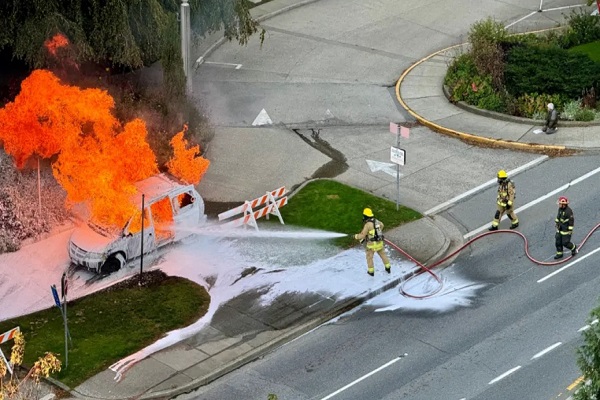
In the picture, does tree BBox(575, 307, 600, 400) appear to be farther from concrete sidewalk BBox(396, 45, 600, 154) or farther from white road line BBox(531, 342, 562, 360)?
concrete sidewalk BBox(396, 45, 600, 154)

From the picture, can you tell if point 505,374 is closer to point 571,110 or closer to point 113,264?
point 113,264

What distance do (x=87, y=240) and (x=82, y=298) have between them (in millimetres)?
→ 1313

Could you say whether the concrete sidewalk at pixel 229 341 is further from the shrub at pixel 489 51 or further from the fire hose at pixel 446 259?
the shrub at pixel 489 51

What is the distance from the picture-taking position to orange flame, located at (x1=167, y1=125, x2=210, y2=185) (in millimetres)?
24828

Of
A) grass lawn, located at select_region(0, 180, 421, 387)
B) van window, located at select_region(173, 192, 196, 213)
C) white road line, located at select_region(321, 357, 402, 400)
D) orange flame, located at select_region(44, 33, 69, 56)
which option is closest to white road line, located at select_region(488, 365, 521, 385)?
white road line, located at select_region(321, 357, 402, 400)

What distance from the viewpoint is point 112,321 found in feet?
69.7

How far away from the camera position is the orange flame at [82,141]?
23.4 metres

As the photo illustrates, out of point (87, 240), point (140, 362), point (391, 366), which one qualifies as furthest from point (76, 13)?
point (391, 366)

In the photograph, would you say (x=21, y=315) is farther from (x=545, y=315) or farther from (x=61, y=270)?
(x=545, y=315)

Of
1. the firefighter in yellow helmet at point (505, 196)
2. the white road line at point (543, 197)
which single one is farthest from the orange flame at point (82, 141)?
the firefighter in yellow helmet at point (505, 196)

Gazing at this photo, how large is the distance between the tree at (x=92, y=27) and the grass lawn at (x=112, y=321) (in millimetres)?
5232

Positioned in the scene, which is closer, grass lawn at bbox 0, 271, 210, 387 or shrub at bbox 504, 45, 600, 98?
grass lawn at bbox 0, 271, 210, 387

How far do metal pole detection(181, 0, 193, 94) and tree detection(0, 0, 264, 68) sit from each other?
0.88ft

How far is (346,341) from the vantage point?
20.7 meters
